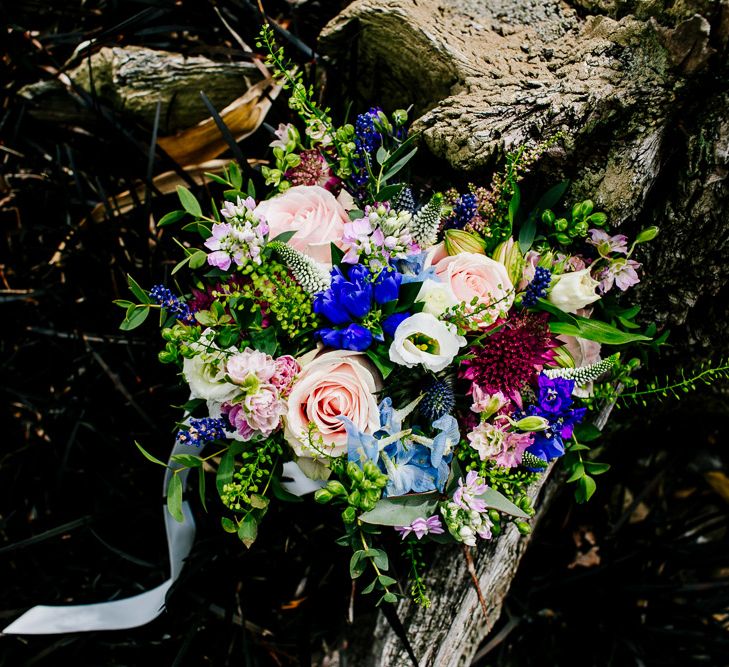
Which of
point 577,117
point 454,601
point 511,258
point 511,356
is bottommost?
point 454,601

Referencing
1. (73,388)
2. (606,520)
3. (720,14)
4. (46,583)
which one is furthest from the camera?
(606,520)

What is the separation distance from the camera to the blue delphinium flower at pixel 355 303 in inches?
39.4

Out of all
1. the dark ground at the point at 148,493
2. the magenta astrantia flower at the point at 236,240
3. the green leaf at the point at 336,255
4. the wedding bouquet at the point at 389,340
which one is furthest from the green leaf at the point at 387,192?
the dark ground at the point at 148,493

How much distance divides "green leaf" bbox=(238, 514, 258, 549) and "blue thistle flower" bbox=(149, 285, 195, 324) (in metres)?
0.38

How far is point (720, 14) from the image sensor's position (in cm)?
101

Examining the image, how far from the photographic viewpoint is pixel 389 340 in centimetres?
106

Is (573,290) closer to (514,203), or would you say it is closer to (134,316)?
(514,203)

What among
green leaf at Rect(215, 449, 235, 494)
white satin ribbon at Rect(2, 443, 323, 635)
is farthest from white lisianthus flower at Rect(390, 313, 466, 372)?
white satin ribbon at Rect(2, 443, 323, 635)

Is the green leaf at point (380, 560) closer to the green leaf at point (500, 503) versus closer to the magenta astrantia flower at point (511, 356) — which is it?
the green leaf at point (500, 503)

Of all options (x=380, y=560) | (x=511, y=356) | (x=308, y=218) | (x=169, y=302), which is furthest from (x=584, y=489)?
(x=169, y=302)

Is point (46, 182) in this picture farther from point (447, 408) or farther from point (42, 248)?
point (447, 408)

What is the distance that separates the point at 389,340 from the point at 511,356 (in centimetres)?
22

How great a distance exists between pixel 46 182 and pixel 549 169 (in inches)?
60.8

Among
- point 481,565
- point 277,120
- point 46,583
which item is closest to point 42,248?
point 277,120
